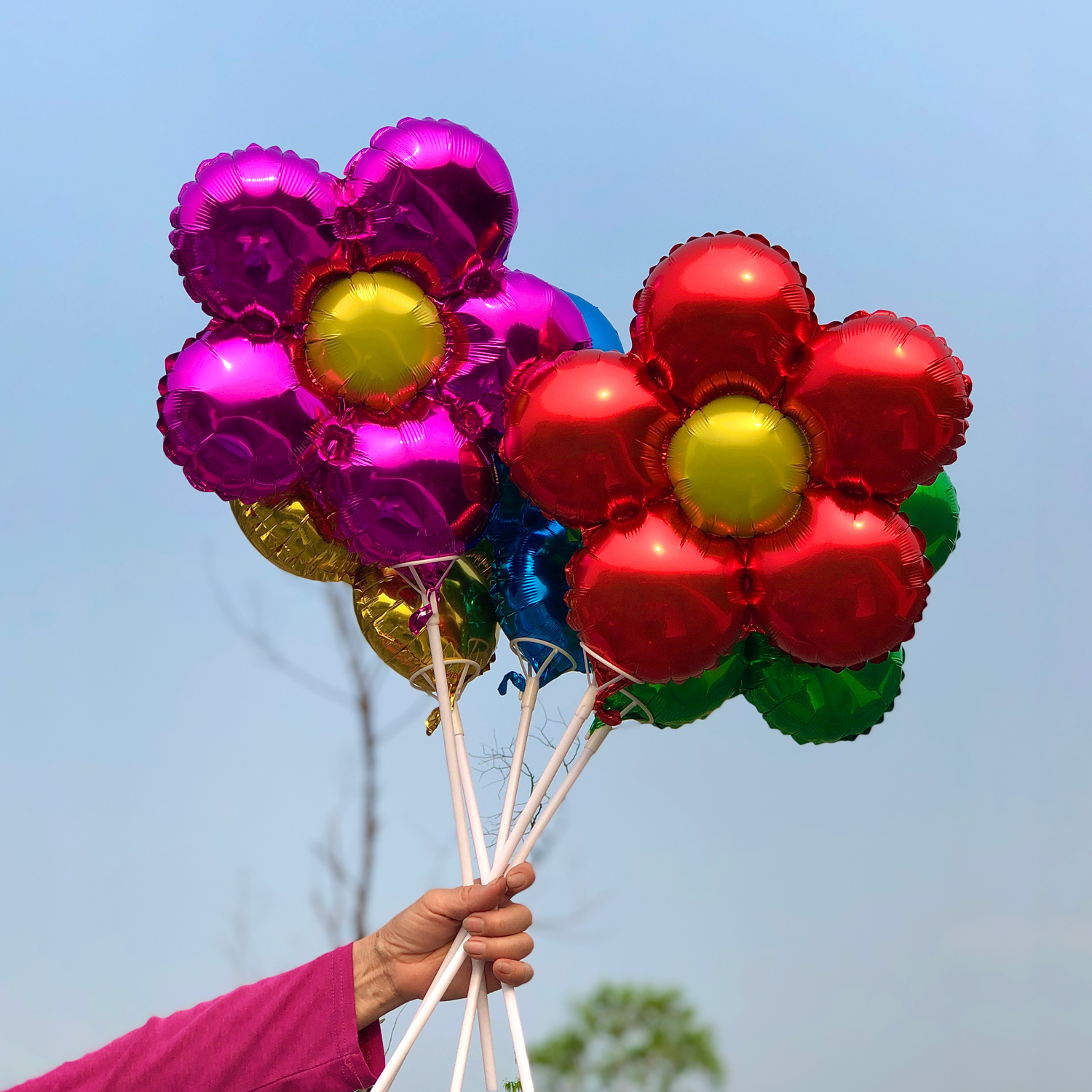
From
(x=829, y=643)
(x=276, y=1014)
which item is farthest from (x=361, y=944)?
(x=829, y=643)

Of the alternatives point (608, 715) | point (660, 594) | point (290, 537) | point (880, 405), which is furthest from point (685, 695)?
point (290, 537)

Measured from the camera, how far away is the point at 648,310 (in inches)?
49.6

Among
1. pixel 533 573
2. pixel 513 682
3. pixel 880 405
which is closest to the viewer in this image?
pixel 880 405

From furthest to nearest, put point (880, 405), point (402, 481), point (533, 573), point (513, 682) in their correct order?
point (513, 682) → point (533, 573) → point (402, 481) → point (880, 405)

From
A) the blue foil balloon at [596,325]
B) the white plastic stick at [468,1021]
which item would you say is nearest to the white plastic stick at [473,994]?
the white plastic stick at [468,1021]

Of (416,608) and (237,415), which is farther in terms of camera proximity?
(416,608)

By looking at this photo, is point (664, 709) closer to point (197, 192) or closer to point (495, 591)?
point (495, 591)

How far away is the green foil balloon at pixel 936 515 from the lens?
4.65 feet

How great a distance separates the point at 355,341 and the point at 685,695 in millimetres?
605

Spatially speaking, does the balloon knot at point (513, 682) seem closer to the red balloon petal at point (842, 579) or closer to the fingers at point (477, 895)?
the fingers at point (477, 895)

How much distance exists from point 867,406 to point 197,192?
85 cm

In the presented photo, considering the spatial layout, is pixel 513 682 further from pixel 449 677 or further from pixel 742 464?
pixel 742 464

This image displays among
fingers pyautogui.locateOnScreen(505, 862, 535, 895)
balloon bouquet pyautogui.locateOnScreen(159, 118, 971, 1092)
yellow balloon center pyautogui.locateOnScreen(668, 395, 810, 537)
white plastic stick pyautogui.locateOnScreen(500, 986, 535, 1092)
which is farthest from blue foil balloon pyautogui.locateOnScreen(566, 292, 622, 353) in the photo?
white plastic stick pyautogui.locateOnScreen(500, 986, 535, 1092)

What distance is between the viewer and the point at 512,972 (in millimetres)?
1368
